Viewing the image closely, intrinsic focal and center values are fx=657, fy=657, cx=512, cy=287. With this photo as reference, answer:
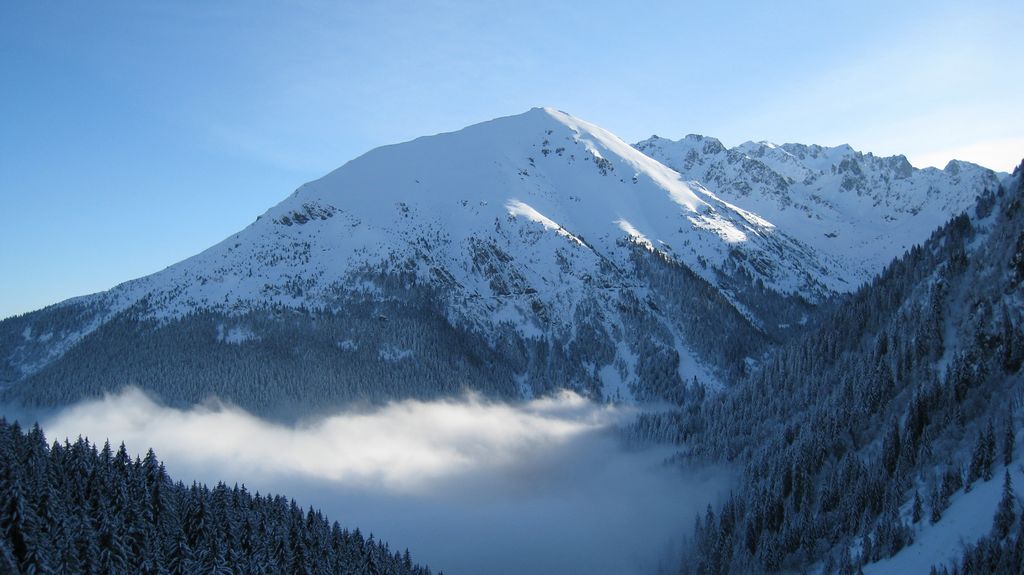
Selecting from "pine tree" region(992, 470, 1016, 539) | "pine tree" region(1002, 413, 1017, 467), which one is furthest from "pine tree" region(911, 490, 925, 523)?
"pine tree" region(992, 470, 1016, 539)

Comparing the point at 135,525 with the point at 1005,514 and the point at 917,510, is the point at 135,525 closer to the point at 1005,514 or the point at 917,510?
the point at 917,510

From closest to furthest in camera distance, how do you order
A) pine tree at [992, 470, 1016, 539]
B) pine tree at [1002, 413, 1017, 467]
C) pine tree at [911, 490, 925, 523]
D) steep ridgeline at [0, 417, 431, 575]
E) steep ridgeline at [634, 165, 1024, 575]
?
1. steep ridgeline at [0, 417, 431, 575]
2. pine tree at [992, 470, 1016, 539]
3. pine tree at [1002, 413, 1017, 467]
4. pine tree at [911, 490, 925, 523]
5. steep ridgeline at [634, 165, 1024, 575]

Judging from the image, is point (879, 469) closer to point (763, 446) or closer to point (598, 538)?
point (763, 446)

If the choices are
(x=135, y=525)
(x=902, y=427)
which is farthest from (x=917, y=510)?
(x=135, y=525)

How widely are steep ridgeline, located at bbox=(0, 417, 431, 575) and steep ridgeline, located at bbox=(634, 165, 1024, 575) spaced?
72548 millimetres

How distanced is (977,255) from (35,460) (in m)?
157

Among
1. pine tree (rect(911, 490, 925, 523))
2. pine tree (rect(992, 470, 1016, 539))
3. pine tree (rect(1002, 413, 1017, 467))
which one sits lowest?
pine tree (rect(911, 490, 925, 523))

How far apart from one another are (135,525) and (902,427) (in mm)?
122645

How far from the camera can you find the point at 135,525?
79125mm

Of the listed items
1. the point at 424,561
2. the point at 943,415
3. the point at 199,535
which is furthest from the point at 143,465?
the point at 943,415

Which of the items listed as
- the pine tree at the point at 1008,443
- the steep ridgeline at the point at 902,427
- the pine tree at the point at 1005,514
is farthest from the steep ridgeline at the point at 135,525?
the pine tree at the point at 1008,443

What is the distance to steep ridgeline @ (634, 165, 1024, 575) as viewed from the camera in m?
97.8

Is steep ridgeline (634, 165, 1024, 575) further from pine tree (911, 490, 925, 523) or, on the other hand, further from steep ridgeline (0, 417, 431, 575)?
steep ridgeline (0, 417, 431, 575)

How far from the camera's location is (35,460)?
255 feet
